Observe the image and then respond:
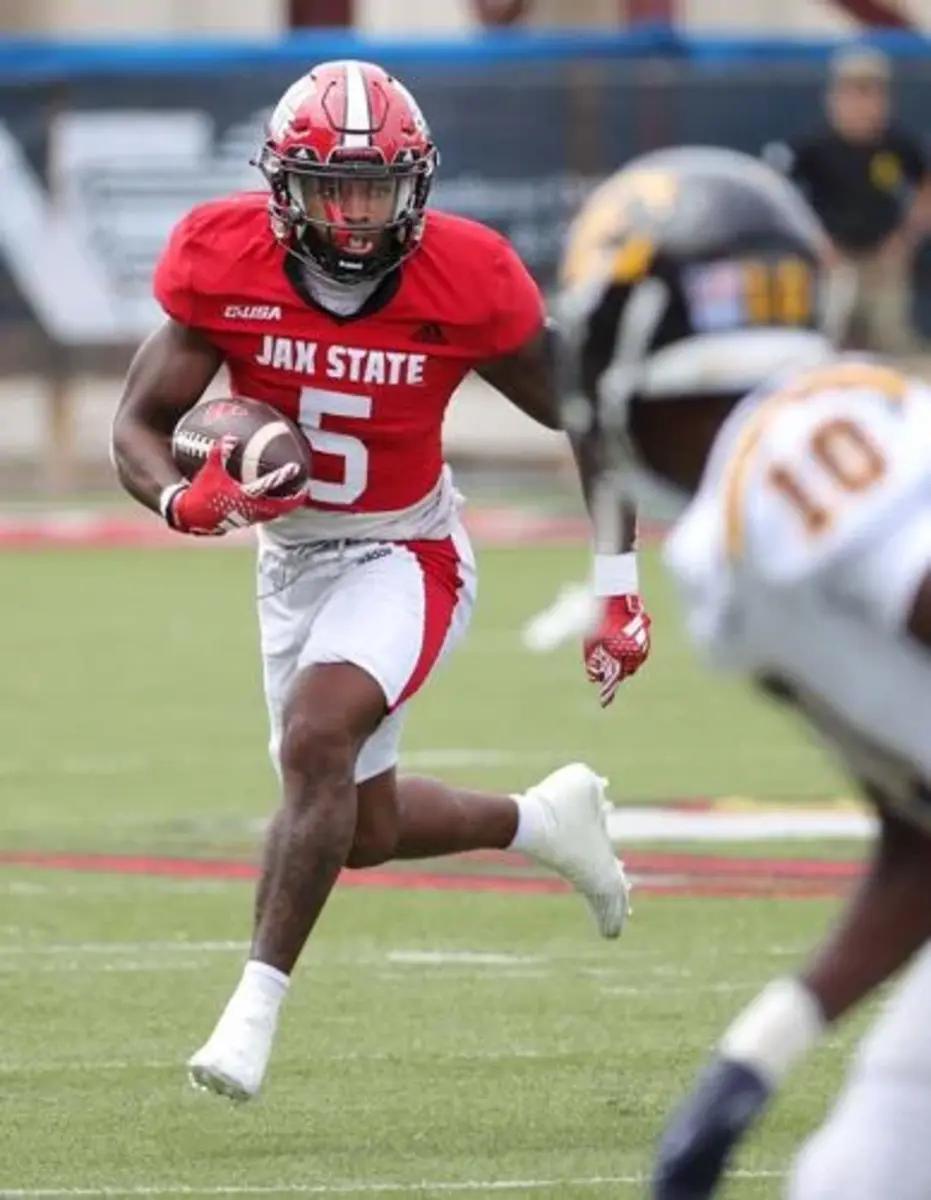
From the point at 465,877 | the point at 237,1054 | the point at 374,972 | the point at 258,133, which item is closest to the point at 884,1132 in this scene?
the point at 237,1054

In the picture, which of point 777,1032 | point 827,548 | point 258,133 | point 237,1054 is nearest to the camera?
point 827,548

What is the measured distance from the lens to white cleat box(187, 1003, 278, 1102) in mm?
5836

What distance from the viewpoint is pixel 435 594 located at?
6.73 meters

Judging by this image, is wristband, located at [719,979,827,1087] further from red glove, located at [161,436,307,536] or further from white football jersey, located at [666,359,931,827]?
red glove, located at [161,436,307,536]

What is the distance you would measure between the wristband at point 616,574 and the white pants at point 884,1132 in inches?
125

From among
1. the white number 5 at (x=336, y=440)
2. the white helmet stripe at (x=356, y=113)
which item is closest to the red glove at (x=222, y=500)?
the white number 5 at (x=336, y=440)

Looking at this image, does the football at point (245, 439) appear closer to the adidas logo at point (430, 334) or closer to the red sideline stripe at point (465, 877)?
the adidas logo at point (430, 334)

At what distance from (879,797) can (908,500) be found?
19.3 inches

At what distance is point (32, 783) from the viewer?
1012 cm

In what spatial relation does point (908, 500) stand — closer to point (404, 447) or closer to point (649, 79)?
point (404, 447)

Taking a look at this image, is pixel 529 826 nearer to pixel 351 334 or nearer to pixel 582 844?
pixel 582 844

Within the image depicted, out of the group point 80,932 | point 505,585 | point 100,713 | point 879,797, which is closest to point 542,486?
point 505,585

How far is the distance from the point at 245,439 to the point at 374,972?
1.41 m

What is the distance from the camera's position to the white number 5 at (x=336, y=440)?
670 centimetres
